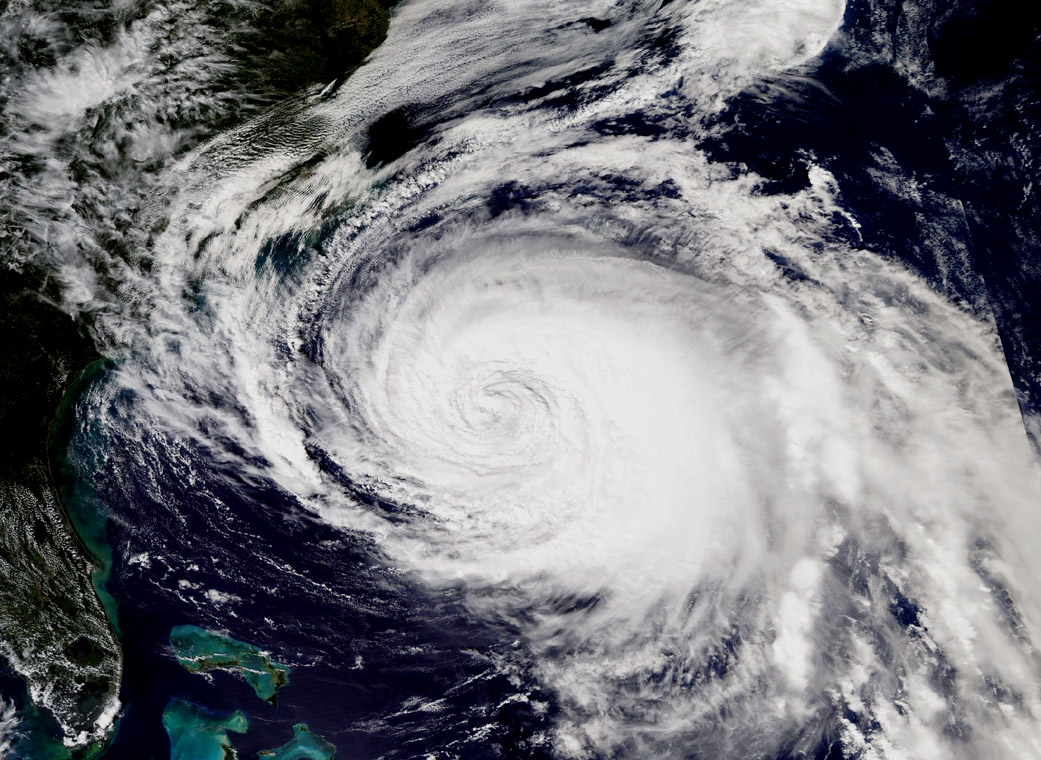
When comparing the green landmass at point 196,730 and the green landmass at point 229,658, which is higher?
the green landmass at point 229,658

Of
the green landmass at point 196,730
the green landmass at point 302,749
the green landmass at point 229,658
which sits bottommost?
the green landmass at point 302,749

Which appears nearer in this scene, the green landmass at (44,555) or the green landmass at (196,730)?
the green landmass at (44,555)

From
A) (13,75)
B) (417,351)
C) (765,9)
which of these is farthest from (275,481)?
(765,9)

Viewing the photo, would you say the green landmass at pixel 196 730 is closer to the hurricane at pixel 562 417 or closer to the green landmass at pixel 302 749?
the hurricane at pixel 562 417

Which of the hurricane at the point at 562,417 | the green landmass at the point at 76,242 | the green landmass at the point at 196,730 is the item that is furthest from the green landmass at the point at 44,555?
the green landmass at the point at 196,730

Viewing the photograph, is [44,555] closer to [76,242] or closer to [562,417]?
[76,242]

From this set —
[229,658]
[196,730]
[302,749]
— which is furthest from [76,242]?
[302,749]

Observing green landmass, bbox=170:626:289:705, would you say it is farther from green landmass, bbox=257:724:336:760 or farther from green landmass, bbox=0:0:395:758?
green landmass, bbox=257:724:336:760

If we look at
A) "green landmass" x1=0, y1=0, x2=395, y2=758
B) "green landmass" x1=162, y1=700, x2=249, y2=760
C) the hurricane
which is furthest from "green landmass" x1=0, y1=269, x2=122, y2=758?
"green landmass" x1=162, y1=700, x2=249, y2=760
